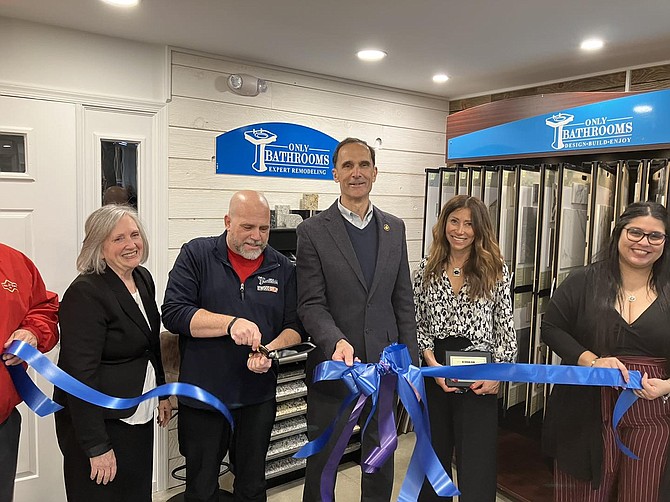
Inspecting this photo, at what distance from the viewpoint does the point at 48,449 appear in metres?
2.88

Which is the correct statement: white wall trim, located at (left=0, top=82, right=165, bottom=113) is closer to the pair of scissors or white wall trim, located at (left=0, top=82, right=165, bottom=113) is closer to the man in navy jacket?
the man in navy jacket

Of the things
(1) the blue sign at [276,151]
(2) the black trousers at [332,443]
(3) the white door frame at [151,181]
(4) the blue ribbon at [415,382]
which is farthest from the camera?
(1) the blue sign at [276,151]

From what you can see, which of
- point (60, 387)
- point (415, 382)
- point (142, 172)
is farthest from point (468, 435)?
point (142, 172)

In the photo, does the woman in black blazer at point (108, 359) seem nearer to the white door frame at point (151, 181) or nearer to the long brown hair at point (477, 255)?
the white door frame at point (151, 181)

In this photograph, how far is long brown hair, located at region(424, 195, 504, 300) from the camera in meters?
2.30

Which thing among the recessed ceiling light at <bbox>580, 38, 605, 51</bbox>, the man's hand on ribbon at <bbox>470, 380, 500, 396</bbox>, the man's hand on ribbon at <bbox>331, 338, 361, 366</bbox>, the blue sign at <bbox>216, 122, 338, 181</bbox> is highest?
the recessed ceiling light at <bbox>580, 38, 605, 51</bbox>

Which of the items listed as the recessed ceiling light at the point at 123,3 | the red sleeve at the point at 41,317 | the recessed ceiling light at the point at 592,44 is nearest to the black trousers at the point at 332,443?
the red sleeve at the point at 41,317

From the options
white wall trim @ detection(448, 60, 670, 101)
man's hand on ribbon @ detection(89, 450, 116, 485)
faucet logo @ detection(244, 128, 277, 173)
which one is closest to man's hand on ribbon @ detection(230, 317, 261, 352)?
man's hand on ribbon @ detection(89, 450, 116, 485)

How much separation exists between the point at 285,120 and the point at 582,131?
174 cm

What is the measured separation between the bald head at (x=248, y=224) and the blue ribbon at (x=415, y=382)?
53cm

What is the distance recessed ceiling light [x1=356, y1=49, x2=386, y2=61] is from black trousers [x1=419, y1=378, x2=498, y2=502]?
1756 mm

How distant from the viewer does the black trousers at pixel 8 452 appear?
72.6 inches

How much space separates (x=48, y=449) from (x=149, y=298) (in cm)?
143

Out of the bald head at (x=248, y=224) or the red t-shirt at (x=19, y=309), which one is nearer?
the red t-shirt at (x=19, y=309)
